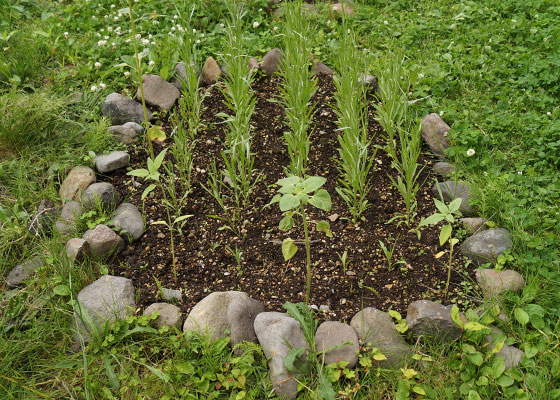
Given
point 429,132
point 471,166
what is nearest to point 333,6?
point 429,132

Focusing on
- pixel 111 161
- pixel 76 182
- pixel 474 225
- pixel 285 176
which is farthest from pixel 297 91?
pixel 76 182

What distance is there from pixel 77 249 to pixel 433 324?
78.6 inches

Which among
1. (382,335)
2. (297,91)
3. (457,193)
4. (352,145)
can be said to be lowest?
(382,335)

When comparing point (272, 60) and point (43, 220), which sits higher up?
point (272, 60)

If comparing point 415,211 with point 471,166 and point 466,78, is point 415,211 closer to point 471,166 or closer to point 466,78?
point 471,166

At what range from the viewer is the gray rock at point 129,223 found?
3547 mm

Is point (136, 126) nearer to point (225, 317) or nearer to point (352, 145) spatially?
point (352, 145)

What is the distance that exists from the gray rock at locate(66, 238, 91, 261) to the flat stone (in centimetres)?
146

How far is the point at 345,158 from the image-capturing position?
143 inches

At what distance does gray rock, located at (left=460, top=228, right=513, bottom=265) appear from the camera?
329 centimetres

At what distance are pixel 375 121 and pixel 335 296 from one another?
1.68 metres

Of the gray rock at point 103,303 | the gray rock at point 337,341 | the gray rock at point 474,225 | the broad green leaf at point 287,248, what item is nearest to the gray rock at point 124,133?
the gray rock at point 103,303

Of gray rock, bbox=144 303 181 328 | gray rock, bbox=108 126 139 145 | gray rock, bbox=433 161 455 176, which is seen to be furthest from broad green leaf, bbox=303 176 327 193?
gray rock, bbox=108 126 139 145

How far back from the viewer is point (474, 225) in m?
3.47
